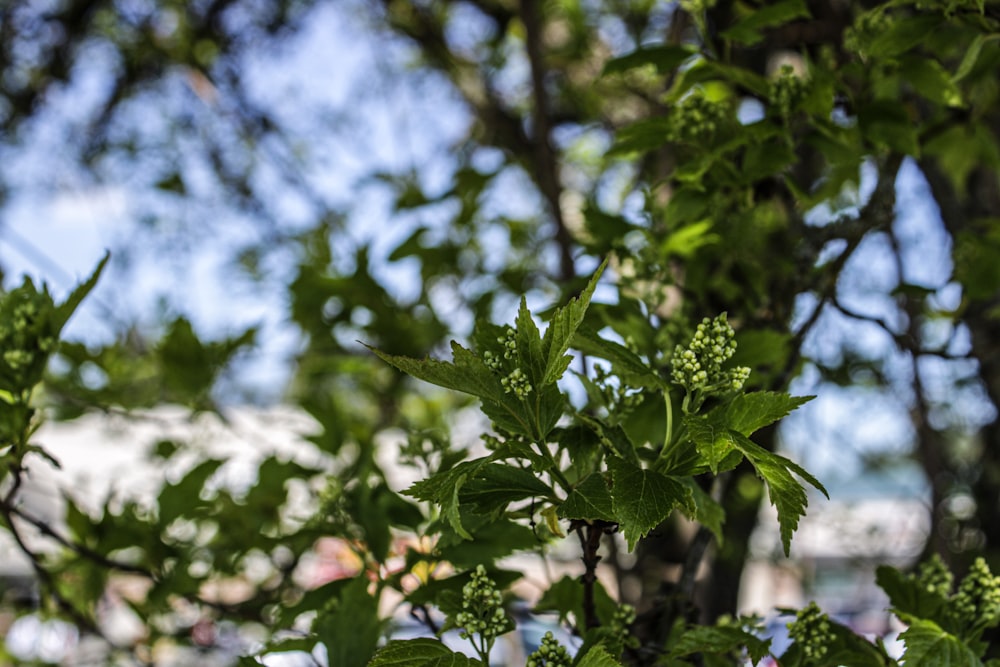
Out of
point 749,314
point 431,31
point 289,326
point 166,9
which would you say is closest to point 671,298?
point 749,314

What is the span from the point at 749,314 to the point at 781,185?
0.27m

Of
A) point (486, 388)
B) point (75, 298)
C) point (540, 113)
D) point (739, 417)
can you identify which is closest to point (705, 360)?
point (739, 417)

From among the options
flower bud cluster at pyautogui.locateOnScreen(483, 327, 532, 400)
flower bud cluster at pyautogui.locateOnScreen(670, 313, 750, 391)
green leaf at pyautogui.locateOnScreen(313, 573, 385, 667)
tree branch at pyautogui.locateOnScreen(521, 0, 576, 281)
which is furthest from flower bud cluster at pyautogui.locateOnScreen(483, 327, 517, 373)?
tree branch at pyautogui.locateOnScreen(521, 0, 576, 281)

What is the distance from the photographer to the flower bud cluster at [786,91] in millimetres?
806

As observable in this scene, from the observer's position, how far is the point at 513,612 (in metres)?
1.09

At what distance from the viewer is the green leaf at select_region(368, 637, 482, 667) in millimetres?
605

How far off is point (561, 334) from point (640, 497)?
108 millimetres

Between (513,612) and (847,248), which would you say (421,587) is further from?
(847,248)

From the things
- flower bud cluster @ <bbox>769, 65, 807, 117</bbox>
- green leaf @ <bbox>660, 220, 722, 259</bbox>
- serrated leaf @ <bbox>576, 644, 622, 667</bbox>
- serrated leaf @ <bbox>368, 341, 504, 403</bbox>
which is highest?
flower bud cluster @ <bbox>769, 65, 807, 117</bbox>

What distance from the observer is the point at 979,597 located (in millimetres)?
745

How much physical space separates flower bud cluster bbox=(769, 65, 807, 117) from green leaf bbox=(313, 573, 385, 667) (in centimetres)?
55

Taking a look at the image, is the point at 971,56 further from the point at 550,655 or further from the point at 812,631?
the point at 550,655

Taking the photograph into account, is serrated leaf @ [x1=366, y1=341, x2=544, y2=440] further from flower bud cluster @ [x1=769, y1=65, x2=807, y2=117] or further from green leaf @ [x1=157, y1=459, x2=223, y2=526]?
green leaf @ [x1=157, y1=459, x2=223, y2=526]

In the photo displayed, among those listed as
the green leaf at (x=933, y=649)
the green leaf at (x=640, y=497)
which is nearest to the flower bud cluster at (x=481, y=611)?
the green leaf at (x=640, y=497)
